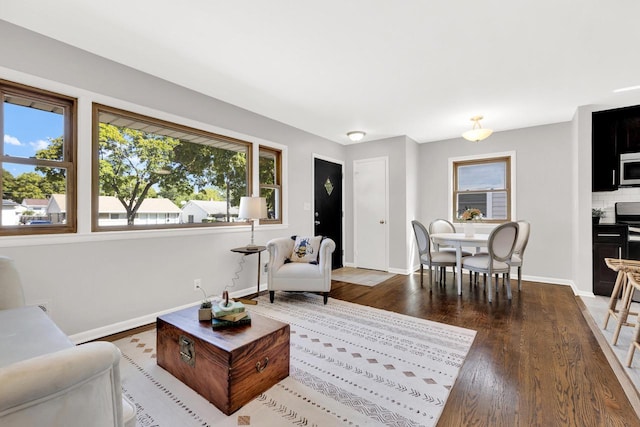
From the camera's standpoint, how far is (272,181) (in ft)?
14.4

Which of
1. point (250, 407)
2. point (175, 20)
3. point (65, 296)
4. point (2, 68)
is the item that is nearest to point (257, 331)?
point (250, 407)

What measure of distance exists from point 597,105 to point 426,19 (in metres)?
3.21

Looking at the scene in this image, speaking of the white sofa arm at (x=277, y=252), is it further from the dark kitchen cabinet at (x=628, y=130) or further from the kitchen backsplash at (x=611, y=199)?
the dark kitchen cabinet at (x=628, y=130)

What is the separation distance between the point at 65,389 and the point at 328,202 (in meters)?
4.81

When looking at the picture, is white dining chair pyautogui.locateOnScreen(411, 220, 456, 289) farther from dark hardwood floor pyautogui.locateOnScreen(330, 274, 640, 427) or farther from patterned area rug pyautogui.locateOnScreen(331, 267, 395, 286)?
patterned area rug pyautogui.locateOnScreen(331, 267, 395, 286)

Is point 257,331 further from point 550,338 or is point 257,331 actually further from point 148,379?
point 550,338

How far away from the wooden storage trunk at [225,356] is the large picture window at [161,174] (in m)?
1.36

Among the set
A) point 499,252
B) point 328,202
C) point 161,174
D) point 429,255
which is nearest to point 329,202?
point 328,202

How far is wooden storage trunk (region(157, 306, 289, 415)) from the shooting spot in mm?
1622

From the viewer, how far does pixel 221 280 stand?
352 cm

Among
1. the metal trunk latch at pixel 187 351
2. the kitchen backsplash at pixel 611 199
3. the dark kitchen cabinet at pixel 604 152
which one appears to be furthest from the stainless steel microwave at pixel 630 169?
the metal trunk latch at pixel 187 351

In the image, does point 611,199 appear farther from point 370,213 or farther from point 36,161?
point 36,161

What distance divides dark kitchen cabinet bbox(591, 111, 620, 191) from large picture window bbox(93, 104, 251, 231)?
4.65 m

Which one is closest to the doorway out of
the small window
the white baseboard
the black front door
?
the black front door
